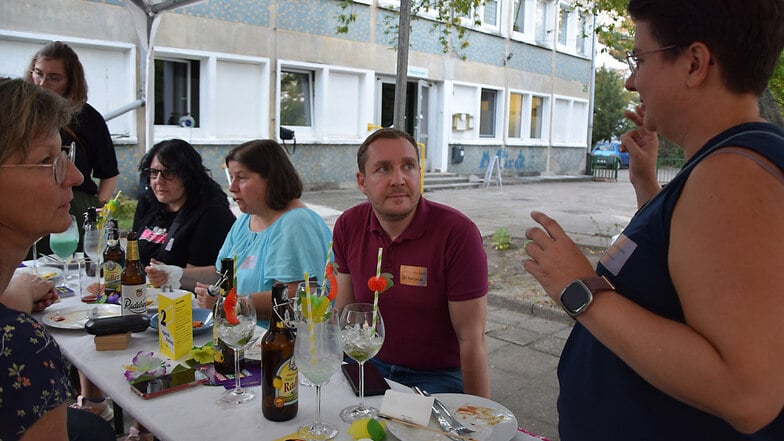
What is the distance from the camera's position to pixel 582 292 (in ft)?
3.93

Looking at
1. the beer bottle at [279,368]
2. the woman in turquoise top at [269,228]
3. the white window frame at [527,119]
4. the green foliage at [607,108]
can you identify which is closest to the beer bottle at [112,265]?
the woman in turquoise top at [269,228]

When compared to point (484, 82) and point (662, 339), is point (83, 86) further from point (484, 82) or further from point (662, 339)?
point (484, 82)

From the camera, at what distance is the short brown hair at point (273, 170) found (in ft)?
10.2

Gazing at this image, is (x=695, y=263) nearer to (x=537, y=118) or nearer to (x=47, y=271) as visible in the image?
(x=47, y=271)

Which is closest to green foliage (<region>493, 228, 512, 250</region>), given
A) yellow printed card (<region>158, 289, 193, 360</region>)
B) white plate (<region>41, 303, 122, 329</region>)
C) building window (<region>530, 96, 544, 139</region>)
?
white plate (<region>41, 303, 122, 329</region>)

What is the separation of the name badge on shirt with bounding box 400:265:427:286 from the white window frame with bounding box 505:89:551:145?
17.5 metres

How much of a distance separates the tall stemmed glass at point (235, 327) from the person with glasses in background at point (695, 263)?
0.92m

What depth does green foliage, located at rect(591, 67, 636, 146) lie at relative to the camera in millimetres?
32156

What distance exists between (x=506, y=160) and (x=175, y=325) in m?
18.4

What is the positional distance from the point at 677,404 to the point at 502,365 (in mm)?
3374

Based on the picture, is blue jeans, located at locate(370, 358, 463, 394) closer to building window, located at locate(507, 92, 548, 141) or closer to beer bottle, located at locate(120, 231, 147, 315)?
beer bottle, located at locate(120, 231, 147, 315)

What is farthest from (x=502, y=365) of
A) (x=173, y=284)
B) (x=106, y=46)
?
(x=106, y=46)

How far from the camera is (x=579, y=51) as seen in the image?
2273cm

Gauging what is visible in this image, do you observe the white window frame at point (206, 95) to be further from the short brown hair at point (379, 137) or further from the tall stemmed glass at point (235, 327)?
the tall stemmed glass at point (235, 327)
